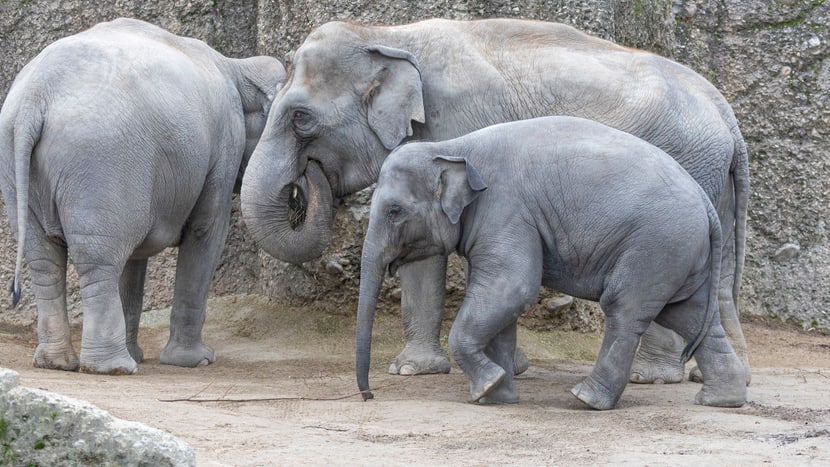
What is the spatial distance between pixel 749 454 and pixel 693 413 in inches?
37.1

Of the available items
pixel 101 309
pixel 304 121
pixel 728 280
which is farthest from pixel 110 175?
pixel 728 280

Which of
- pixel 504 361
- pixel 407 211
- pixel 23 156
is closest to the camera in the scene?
pixel 407 211

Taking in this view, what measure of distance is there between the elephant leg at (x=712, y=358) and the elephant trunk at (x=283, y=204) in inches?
81.6

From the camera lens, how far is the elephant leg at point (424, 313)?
23.3 feet

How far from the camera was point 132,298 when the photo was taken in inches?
298

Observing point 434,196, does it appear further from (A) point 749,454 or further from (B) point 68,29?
(B) point 68,29

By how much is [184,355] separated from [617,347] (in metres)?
2.72

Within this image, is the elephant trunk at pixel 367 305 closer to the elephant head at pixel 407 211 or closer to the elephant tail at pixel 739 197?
the elephant head at pixel 407 211

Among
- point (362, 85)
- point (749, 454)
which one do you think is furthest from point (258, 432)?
point (362, 85)

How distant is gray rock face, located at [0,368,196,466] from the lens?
11.9 feet

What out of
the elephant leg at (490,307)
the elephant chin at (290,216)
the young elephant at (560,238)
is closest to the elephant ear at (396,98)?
the elephant chin at (290,216)

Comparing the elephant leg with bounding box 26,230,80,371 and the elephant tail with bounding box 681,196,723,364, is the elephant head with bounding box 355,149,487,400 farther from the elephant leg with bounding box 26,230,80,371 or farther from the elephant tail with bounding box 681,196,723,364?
the elephant leg with bounding box 26,230,80,371

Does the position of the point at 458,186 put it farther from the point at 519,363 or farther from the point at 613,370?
the point at 519,363

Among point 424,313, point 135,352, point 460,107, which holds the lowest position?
point 135,352
